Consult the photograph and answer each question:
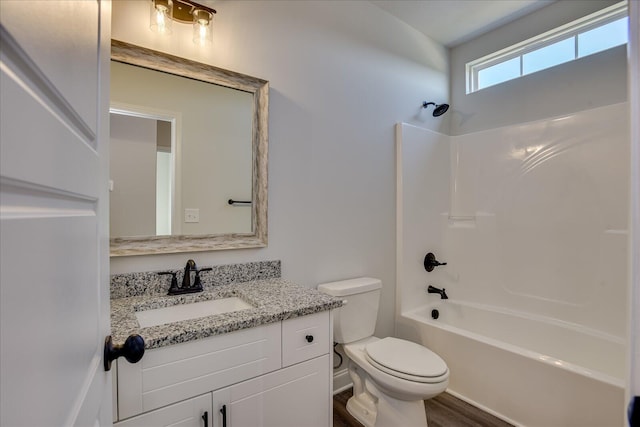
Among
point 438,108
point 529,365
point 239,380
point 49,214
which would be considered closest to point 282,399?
point 239,380

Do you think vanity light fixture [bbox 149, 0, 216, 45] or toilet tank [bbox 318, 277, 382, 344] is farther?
toilet tank [bbox 318, 277, 382, 344]

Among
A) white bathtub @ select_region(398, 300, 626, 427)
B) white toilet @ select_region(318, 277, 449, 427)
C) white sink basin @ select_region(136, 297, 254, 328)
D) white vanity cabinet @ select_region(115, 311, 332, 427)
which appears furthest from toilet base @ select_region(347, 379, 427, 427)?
white sink basin @ select_region(136, 297, 254, 328)

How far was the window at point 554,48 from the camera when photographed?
2.11 metres

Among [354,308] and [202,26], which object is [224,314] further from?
[202,26]

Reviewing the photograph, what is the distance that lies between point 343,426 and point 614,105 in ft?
8.73

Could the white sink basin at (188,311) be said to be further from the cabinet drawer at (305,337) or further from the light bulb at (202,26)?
the light bulb at (202,26)

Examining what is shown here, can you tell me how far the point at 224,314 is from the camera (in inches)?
48.1

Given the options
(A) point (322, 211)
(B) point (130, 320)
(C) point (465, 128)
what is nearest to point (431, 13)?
(C) point (465, 128)

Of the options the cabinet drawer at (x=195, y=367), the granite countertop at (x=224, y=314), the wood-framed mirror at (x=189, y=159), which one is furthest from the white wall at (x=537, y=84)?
the cabinet drawer at (x=195, y=367)

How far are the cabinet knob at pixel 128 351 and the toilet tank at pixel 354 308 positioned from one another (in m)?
1.32

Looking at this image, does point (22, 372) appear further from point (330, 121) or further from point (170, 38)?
point (330, 121)

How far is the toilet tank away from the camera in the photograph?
1.90 meters

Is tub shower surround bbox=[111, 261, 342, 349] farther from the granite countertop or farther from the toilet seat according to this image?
the toilet seat

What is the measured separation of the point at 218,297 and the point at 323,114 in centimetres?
130
